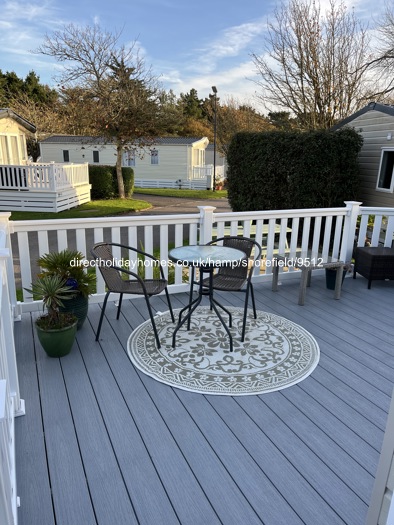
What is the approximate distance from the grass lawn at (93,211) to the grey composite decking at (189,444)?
944 centimetres

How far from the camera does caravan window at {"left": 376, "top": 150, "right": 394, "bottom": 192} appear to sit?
7.65 metres

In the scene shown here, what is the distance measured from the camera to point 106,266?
3.09 meters

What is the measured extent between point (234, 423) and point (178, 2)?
334 inches

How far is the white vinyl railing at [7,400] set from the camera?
3.49 feet

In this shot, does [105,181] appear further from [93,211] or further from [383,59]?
[383,59]

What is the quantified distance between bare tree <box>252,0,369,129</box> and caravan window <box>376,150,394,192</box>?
3.67 m

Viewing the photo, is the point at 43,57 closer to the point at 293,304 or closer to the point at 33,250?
the point at 33,250

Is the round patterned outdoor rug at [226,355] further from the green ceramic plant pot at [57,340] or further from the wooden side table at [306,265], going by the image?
the wooden side table at [306,265]

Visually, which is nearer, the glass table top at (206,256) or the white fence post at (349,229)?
the glass table top at (206,256)

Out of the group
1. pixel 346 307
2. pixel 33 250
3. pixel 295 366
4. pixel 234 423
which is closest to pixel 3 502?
pixel 234 423

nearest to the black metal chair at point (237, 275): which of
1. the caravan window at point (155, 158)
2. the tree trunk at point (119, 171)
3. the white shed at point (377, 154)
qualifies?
the white shed at point (377, 154)

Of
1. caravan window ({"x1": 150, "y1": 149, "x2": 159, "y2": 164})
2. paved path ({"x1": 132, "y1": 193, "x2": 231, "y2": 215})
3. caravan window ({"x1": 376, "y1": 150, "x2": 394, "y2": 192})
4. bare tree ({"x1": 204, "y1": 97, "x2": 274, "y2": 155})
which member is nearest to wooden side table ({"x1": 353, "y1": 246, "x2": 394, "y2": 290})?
caravan window ({"x1": 376, "y1": 150, "x2": 394, "y2": 192})

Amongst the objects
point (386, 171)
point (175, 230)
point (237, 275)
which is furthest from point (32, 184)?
point (237, 275)

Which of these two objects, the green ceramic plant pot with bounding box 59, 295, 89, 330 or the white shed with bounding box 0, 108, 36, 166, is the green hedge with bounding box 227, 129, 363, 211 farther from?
the white shed with bounding box 0, 108, 36, 166
